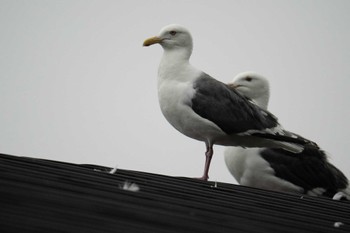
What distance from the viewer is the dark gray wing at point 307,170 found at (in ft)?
24.8

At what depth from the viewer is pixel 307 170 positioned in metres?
7.70

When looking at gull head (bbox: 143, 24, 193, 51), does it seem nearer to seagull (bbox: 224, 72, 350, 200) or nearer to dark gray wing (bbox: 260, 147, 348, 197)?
seagull (bbox: 224, 72, 350, 200)

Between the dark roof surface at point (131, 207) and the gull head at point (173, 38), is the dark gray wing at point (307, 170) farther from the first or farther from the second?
the dark roof surface at point (131, 207)

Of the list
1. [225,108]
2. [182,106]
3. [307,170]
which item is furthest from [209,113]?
[307,170]

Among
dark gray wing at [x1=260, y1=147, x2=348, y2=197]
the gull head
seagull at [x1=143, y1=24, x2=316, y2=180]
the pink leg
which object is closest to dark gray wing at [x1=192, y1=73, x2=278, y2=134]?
seagull at [x1=143, y1=24, x2=316, y2=180]

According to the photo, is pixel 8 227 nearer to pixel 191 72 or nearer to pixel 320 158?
pixel 191 72

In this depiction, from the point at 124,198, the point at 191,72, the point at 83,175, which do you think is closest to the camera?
the point at 124,198

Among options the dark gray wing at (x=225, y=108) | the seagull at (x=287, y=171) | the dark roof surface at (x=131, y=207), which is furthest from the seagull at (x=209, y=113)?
the dark roof surface at (x=131, y=207)

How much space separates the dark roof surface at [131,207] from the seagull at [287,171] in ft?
11.7

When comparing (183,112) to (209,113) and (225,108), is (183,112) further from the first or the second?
(225,108)

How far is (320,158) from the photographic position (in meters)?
7.81

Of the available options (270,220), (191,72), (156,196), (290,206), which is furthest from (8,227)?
(191,72)

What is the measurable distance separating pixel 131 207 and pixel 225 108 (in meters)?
4.22

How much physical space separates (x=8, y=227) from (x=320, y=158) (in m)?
6.50
